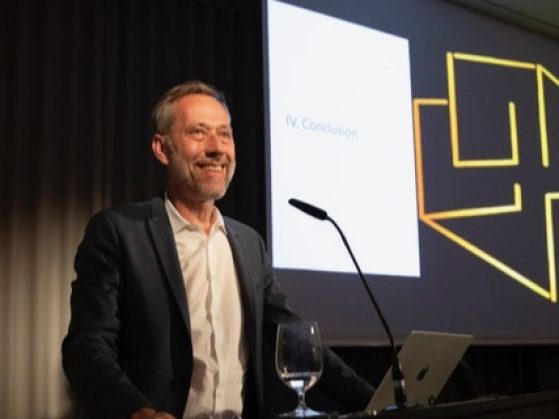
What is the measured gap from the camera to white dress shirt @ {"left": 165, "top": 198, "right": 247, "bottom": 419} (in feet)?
6.57

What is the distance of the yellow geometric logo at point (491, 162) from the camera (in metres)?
4.08

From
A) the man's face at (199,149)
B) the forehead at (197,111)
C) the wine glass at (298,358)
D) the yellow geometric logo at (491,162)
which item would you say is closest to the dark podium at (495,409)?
the wine glass at (298,358)

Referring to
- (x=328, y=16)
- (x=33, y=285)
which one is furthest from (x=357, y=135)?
(x=33, y=285)

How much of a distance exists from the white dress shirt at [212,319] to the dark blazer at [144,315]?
40mm

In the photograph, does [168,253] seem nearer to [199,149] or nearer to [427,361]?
[199,149]

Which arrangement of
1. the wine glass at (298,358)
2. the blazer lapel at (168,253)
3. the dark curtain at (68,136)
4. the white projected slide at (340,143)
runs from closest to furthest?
the wine glass at (298,358), the blazer lapel at (168,253), the dark curtain at (68,136), the white projected slide at (340,143)

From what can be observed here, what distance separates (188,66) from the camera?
3826 millimetres

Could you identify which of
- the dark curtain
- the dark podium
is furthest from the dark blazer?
the dark curtain

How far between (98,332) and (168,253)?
1.00 feet

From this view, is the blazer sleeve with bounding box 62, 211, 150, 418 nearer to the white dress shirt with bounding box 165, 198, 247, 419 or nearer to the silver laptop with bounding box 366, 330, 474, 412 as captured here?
the white dress shirt with bounding box 165, 198, 247, 419

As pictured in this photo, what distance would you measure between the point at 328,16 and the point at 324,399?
1773 millimetres

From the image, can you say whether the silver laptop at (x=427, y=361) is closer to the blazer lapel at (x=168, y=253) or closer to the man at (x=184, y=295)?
the man at (x=184, y=295)

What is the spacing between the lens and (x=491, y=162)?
445 cm

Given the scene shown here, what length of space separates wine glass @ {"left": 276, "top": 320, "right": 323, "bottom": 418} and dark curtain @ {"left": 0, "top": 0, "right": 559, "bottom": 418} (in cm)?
196
